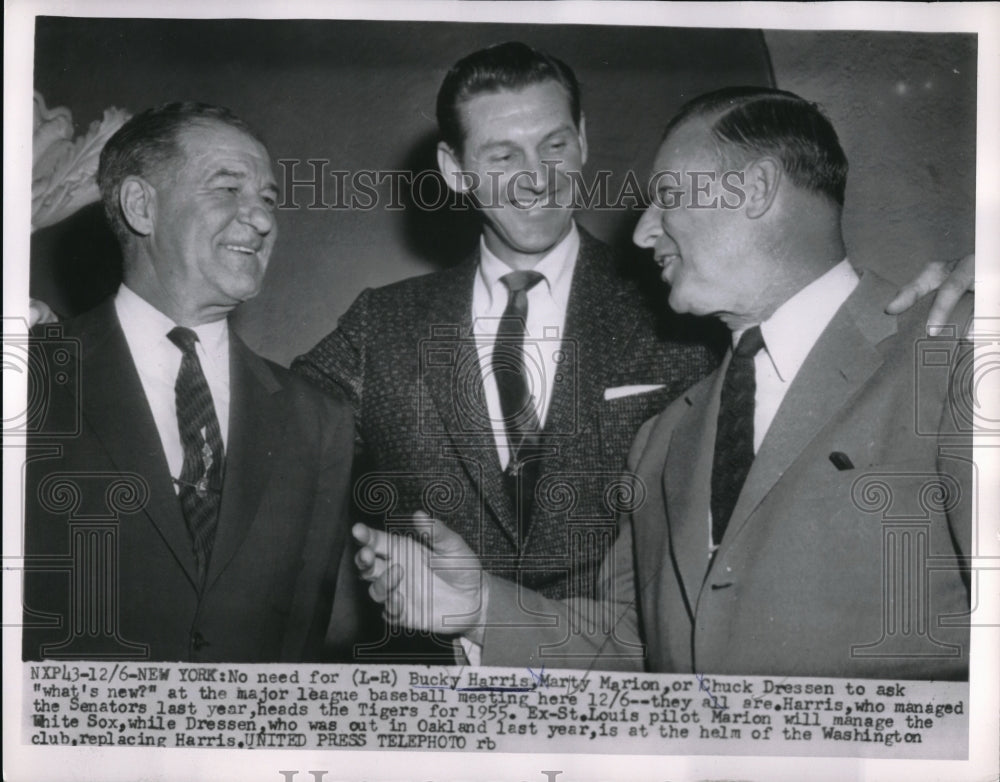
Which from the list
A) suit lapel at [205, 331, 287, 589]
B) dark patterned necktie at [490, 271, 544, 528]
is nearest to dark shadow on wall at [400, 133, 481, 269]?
dark patterned necktie at [490, 271, 544, 528]

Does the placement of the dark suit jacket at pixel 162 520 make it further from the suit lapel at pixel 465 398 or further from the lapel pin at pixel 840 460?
the lapel pin at pixel 840 460

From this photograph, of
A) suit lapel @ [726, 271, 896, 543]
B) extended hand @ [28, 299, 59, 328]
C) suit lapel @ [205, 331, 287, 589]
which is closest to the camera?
suit lapel @ [726, 271, 896, 543]

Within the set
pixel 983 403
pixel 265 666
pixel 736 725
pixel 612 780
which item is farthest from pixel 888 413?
pixel 265 666

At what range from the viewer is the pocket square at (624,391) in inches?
114

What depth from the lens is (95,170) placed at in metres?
2.96

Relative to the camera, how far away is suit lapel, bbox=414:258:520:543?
2.88 metres

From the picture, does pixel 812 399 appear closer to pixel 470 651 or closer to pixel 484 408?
pixel 484 408

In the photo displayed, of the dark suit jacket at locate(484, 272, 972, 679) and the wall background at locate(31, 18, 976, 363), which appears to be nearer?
the dark suit jacket at locate(484, 272, 972, 679)

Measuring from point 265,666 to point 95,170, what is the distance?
1429 mm

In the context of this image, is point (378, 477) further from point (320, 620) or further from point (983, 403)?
point (983, 403)

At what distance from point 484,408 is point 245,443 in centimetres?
65

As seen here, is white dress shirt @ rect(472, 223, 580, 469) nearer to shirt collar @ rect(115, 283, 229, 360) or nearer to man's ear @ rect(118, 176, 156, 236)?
shirt collar @ rect(115, 283, 229, 360)

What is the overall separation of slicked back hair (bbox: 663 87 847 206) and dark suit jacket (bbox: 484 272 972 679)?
0.31m

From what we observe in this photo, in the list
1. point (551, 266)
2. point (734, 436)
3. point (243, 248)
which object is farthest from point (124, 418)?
point (734, 436)
